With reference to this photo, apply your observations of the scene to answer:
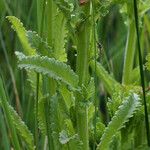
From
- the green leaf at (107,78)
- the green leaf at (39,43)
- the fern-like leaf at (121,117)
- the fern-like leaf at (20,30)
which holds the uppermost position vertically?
the fern-like leaf at (20,30)

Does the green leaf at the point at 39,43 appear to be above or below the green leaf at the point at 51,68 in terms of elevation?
above

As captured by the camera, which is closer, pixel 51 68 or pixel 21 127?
pixel 51 68

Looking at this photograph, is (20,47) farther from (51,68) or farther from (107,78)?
(51,68)

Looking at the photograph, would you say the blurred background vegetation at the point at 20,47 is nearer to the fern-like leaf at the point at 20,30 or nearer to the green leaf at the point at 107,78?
the green leaf at the point at 107,78

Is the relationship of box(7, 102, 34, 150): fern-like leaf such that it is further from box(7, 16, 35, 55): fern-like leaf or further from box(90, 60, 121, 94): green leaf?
box(90, 60, 121, 94): green leaf

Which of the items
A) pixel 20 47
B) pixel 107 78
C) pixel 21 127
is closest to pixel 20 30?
pixel 21 127

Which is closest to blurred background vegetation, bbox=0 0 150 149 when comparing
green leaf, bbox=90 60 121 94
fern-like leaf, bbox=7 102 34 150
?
green leaf, bbox=90 60 121 94

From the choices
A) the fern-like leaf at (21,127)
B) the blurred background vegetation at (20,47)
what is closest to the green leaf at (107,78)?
the blurred background vegetation at (20,47)
